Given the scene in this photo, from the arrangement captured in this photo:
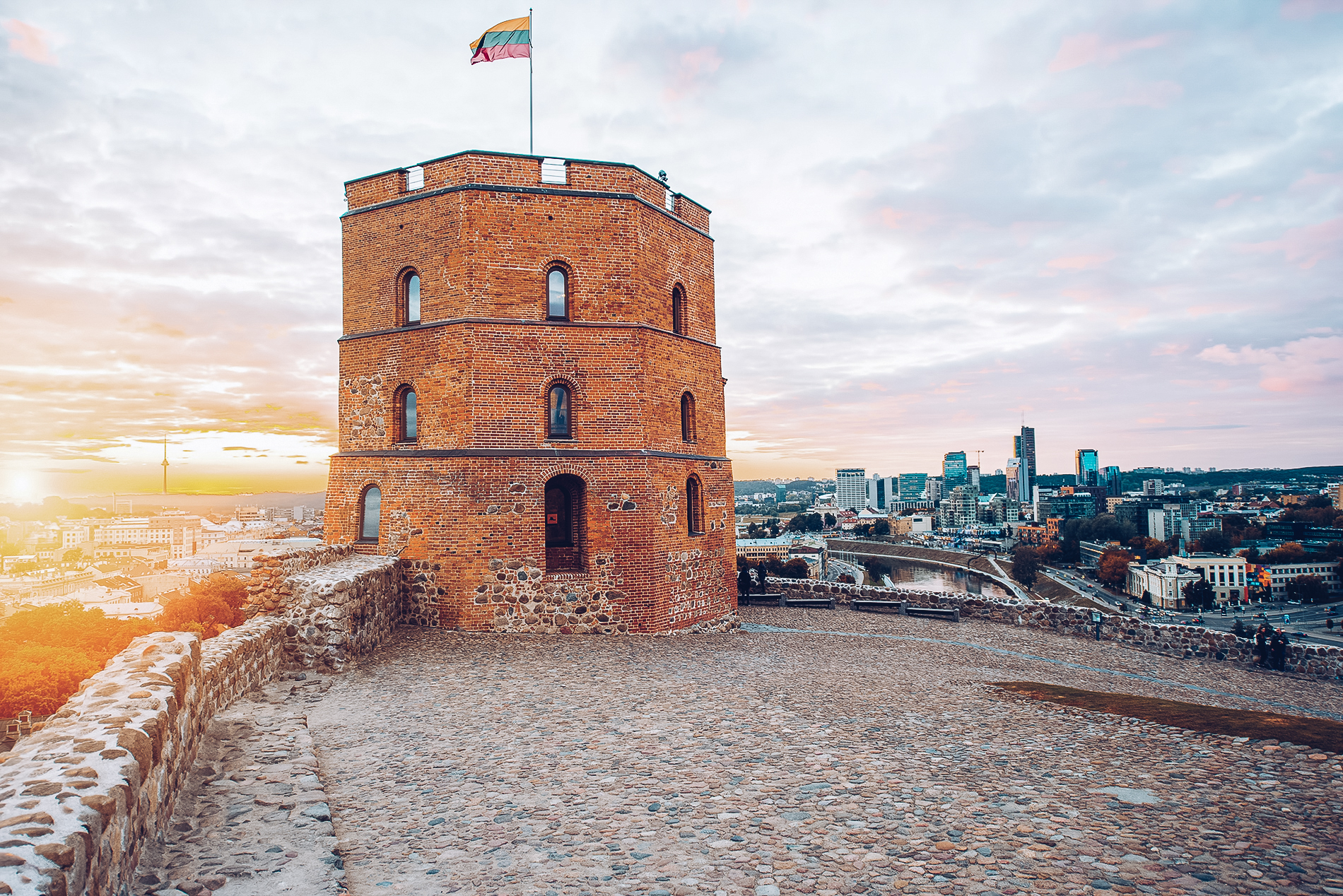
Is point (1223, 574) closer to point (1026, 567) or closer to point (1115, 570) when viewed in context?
point (1115, 570)

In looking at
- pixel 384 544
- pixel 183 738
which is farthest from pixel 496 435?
pixel 183 738

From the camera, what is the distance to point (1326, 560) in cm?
8969

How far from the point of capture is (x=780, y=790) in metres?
6.36

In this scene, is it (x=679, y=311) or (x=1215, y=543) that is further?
(x=1215, y=543)

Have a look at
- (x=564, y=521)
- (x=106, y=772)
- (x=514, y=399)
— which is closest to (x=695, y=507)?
(x=564, y=521)

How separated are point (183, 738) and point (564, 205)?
12.3 m

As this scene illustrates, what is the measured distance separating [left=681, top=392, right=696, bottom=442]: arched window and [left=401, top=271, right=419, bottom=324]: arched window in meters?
6.48

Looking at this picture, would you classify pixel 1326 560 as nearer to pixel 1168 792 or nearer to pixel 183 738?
pixel 1168 792

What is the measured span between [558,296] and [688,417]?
4.41 metres

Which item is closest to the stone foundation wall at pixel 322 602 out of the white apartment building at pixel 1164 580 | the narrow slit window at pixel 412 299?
the narrow slit window at pixel 412 299

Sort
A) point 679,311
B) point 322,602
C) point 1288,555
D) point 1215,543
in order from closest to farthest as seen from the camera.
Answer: point 322,602 → point 679,311 → point 1288,555 → point 1215,543

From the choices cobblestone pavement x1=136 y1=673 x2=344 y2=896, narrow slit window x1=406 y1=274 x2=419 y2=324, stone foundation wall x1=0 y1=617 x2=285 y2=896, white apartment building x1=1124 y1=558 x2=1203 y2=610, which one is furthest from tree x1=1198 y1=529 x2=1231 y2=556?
stone foundation wall x1=0 y1=617 x2=285 y2=896

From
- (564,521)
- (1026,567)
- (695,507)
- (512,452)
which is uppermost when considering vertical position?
(512,452)

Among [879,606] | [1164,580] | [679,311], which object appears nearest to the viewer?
[679,311]
